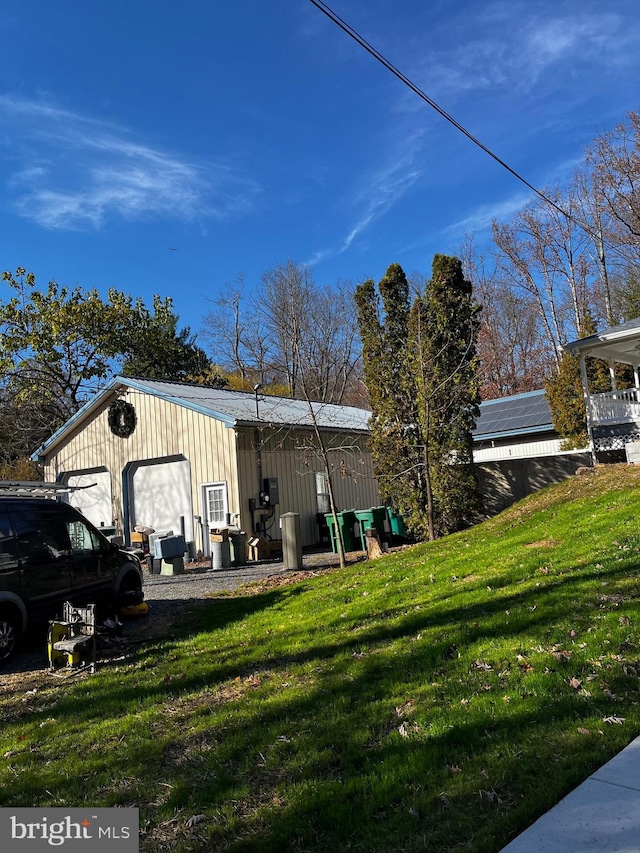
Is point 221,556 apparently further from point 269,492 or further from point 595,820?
point 595,820

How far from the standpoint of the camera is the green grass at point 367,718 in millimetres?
3141

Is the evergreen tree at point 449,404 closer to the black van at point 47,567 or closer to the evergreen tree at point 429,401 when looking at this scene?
the evergreen tree at point 429,401

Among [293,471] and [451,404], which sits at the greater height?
[451,404]

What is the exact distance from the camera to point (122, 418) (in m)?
19.2

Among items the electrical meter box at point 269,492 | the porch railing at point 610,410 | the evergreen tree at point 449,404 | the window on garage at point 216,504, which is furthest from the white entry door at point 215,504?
the porch railing at point 610,410

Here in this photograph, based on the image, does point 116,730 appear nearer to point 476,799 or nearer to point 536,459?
point 476,799

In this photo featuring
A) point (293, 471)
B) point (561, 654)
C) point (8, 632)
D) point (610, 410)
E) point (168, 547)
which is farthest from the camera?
point (293, 471)

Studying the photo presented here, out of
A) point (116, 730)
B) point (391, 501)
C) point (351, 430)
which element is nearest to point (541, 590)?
point (116, 730)

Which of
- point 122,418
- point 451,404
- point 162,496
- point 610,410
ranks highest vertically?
point 122,418

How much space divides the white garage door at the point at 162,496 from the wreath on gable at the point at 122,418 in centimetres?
109

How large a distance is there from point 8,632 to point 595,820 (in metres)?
6.85

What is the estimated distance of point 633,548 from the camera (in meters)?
7.25

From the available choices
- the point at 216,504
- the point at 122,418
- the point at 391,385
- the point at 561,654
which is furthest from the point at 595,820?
the point at 122,418

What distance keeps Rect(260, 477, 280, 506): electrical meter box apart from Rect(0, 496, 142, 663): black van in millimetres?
7388
